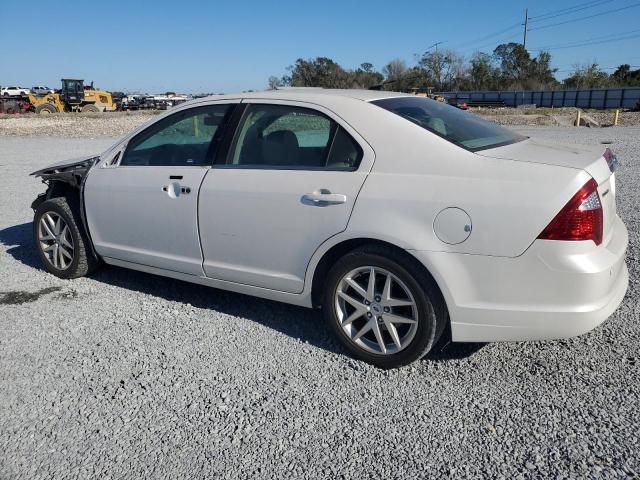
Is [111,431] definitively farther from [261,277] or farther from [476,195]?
[476,195]

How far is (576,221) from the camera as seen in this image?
9.20 ft

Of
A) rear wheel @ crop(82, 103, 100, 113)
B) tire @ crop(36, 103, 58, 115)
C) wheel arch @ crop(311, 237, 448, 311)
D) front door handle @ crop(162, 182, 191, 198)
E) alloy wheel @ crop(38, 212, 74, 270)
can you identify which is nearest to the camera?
wheel arch @ crop(311, 237, 448, 311)

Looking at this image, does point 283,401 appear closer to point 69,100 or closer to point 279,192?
point 279,192

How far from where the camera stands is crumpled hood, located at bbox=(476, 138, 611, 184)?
3004mm

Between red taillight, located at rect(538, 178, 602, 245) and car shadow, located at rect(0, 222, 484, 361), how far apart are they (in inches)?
43.4

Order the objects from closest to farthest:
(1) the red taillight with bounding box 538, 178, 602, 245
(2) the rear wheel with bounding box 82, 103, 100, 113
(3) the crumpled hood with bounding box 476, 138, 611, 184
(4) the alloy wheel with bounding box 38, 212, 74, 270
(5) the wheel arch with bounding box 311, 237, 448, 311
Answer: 1. (1) the red taillight with bounding box 538, 178, 602, 245
2. (3) the crumpled hood with bounding box 476, 138, 611, 184
3. (5) the wheel arch with bounding box 311, 237, 448, 311
4. (4) the alloy wheel with bounding box 38, 212, 74, 270
5. (2) the rear wheel with bounding box 82, 103, 100, 113

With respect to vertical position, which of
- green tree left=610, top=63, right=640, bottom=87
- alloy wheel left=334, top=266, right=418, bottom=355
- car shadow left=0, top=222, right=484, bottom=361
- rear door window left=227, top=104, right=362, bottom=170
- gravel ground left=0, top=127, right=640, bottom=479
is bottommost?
green tree left=610, top=63, right=640, bottom=87

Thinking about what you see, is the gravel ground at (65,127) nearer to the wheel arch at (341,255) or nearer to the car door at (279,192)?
the car door at (279,192)

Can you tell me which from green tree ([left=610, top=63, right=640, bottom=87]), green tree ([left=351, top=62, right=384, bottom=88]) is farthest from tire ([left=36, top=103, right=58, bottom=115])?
green tree ([left=610, top=63, right=640, bottom=87])

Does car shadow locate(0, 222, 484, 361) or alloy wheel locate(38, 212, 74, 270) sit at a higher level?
alloy wheel locate(38, 212, 74, 270)

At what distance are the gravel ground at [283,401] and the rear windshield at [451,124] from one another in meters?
1.35

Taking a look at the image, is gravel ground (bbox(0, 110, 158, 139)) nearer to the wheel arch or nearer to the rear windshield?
the rear windshield

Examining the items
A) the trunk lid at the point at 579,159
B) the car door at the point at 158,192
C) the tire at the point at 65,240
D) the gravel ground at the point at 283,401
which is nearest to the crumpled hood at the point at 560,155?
the trunk lid at the point at 579,159

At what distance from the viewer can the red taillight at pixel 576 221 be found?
2.79 meters
